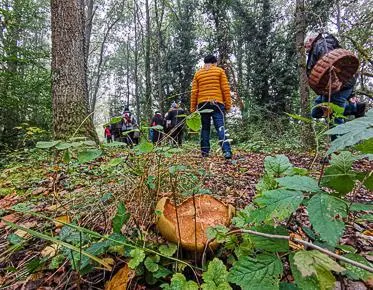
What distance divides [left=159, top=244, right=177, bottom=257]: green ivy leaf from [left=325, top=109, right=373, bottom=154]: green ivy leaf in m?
0.72

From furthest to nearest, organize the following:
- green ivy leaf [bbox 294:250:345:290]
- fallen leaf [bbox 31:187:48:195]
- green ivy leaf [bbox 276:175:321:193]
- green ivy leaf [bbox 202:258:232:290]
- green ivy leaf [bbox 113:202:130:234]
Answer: fallen leaf [bbox 31:187:48:195], green ivy leaf [bbox 113:202:130:234], green ivy leaf [bbox 202:258:232:290], green ivy leaf [bbox 276:175:321:193], green ivy leaf [bbox 294:250:345:290]

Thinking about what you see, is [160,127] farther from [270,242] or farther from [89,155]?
[270,242]

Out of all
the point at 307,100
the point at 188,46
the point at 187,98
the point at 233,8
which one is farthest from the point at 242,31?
the point at 307,100

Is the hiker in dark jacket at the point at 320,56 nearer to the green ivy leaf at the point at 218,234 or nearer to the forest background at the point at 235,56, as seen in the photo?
the forest background at the point at 235,56

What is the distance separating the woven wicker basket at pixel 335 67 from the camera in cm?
272

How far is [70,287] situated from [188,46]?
17.0 meters

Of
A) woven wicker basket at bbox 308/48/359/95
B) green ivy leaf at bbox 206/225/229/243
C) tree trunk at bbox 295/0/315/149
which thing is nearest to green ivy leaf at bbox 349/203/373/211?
green ivy leaf at bbox 206/225/229/243

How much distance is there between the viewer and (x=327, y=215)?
2.04 ft

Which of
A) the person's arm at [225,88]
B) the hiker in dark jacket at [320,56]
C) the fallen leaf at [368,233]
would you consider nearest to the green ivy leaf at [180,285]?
the fallen leaf at [368,233]

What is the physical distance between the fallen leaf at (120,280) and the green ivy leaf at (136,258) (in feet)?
0.33

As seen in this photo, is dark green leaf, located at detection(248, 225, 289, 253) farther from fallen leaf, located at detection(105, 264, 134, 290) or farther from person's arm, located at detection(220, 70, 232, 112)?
person's arm, located at detection(220, 70, 232, 112)

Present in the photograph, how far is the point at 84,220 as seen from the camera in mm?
→ 1458

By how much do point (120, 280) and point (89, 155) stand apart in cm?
51

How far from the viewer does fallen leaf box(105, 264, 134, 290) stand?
1.03 metres
